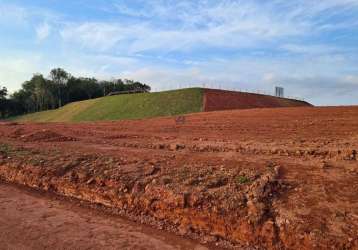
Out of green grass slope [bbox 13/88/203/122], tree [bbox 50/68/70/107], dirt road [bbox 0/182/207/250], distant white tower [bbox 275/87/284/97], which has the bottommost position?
dirt road [bbox 0/182/207/250]

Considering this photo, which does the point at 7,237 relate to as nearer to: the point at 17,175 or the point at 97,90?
the point at 17,175

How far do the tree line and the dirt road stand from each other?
7318 cm

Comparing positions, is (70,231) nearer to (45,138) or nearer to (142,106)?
(45,138)

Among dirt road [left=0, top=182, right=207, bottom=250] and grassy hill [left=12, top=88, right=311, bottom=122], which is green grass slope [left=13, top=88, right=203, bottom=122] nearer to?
grassy hill [left=12, top=88, right=311, bottom=122]

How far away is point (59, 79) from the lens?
83.0 metres

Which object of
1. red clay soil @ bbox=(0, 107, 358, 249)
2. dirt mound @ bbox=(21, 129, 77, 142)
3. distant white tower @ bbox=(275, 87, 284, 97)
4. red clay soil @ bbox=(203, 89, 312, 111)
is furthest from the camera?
distant white tower @ bbox=(275, 87, 284, 97)

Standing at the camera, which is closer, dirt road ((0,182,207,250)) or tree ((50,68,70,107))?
dirt road ((0,182,207,250))

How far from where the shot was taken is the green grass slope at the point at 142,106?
134 feet

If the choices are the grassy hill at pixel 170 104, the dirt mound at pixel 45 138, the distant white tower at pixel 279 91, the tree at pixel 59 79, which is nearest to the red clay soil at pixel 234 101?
the grassy hill at pixel 170 104

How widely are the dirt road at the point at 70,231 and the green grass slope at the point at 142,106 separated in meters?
30.6

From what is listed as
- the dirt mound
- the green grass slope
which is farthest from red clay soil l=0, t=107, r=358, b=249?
the green grass slope

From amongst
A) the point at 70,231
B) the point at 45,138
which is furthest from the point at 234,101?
the point at 70,231

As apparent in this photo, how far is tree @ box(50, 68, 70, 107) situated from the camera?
82.2 m

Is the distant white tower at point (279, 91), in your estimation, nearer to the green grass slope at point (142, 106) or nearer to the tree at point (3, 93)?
the green grass slope at point (142, 106)
